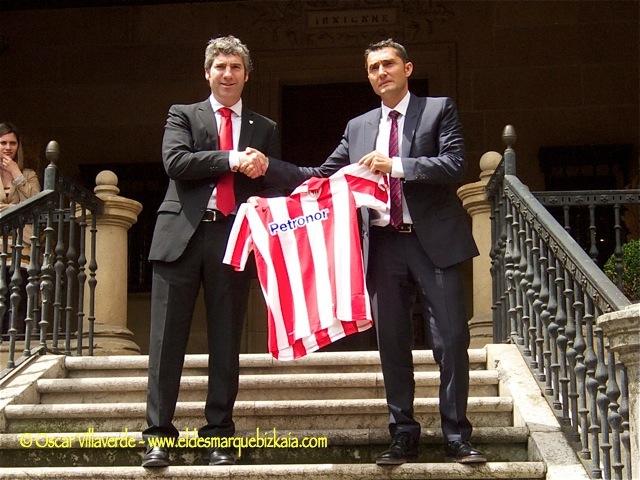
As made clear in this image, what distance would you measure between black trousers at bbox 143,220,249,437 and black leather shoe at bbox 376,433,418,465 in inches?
29.6

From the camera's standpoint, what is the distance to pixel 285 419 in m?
5.83

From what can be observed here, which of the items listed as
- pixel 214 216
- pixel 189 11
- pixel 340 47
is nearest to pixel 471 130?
pixel 340 47

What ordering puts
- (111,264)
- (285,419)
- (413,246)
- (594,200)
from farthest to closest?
(111,264)
(594,200)
(285,419)
(413,246)

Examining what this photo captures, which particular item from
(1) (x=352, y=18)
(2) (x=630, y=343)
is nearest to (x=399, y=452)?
(2) (x=630, y=343)

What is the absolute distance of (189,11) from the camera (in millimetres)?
11805

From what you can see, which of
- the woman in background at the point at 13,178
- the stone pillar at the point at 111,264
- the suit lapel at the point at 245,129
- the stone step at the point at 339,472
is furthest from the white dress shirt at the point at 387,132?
the woman in background at the point at 13,178

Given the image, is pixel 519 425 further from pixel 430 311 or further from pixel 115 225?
pixel 115 225

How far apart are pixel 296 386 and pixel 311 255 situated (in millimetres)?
1078

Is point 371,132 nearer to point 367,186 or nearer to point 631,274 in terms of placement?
point 367,186

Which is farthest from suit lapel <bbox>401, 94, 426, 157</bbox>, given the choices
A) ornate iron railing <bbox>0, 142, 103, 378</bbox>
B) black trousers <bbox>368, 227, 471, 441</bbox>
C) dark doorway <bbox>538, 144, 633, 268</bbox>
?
dark doorway <bbox>538, 144, 633, 268</bbox>

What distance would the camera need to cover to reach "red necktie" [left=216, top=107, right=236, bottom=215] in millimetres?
5359

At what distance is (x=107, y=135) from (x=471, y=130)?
380 centimetres

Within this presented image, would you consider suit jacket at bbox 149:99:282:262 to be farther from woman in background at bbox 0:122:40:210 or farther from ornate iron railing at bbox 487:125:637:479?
woman in background at bbox 0:122:40:210

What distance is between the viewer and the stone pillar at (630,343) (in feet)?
14.3
